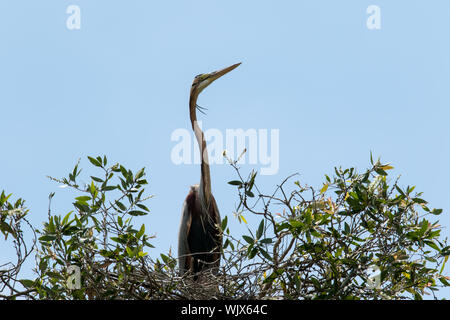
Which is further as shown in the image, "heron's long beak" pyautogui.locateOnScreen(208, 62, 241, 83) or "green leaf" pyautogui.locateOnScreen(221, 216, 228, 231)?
"heron's long beak" pyautogui.locateOnScreen(208, 62, 241, 83)

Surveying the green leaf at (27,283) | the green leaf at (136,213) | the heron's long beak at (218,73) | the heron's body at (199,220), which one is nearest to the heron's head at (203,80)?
the heron's long beak at (218,73)

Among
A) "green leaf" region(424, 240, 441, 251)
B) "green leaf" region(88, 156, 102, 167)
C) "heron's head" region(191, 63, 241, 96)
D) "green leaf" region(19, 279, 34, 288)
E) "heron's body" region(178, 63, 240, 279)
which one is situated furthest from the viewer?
"heron's head" region(191, 63, 241, 96)

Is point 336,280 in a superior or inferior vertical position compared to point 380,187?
inferior

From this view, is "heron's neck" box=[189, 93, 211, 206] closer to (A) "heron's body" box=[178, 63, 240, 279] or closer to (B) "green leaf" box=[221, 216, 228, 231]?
(A) "heron's body" box=[178, 63, 240, 279]

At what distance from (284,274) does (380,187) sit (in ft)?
3.44

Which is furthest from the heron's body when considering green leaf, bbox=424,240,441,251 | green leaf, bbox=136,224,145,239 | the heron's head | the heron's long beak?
green leaf, bbox=424,240,441,251

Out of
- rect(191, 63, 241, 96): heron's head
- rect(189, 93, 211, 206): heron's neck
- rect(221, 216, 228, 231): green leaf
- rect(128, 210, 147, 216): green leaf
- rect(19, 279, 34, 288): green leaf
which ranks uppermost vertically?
rect(191, 63, 241, 96): heron's head

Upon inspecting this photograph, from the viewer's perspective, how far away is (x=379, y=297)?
432 centimetres

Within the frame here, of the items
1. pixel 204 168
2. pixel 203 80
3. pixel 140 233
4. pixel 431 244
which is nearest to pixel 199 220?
pixel 204 168

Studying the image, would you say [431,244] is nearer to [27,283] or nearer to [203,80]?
[27,283]

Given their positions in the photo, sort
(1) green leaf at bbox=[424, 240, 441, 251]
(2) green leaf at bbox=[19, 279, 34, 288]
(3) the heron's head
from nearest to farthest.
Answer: (1) green leaf at bbox=[424, 240, 441, 251] → (2) green leaf at bbox=[19, 279, 34, 288] → (3) the heron's head
